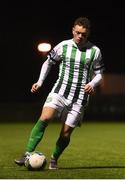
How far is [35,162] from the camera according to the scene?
9.11 meters

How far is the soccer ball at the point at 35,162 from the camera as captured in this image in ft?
29.9

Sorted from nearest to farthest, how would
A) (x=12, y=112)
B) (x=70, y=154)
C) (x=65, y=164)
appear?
(x=65, y=164) → (x=70, y=154) → (x=12, y=112)

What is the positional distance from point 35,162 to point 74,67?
1.48 meters

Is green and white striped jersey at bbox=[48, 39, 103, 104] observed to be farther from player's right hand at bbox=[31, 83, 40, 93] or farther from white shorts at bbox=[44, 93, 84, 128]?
player's right hand at bbox=[31, 83, 40, 93]

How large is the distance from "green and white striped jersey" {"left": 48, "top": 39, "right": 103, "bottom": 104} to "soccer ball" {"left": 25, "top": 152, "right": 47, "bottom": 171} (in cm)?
97

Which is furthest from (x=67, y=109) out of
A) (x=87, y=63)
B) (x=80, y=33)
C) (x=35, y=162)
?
(x=80, y=33)

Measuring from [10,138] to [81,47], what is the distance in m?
8.40

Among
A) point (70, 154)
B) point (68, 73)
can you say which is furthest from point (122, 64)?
point (68, 73)

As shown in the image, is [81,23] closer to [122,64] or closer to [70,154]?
[70,154]

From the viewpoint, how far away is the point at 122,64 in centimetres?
4578

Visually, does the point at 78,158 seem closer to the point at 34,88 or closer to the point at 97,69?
the point at 97,69

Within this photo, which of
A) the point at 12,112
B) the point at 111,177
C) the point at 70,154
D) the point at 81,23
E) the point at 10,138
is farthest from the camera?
the point at 12,112

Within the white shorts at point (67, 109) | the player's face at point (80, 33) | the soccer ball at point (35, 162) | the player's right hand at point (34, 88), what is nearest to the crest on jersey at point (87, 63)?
the player's face at point (80, 33)

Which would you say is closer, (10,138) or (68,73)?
(68,73)
